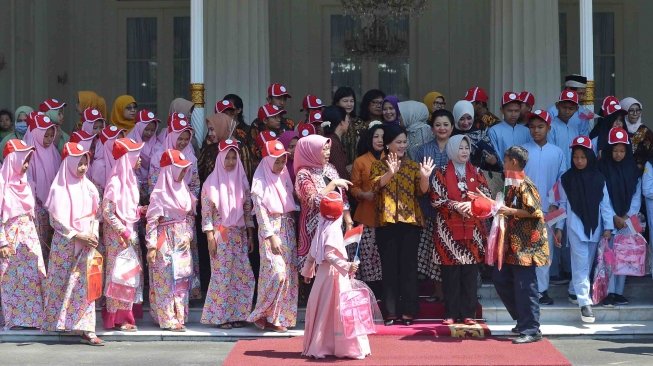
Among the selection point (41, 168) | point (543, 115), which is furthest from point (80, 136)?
point (543, 115)

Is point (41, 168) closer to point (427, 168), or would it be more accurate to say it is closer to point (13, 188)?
point (13, 188)

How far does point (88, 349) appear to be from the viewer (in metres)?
11.0

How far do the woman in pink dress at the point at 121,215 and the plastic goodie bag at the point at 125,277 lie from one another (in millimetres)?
38

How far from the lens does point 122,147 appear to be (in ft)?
37.5

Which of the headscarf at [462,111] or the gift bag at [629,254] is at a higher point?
the headscarf at [462,111]

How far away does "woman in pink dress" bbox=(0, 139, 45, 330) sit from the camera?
1137 cm

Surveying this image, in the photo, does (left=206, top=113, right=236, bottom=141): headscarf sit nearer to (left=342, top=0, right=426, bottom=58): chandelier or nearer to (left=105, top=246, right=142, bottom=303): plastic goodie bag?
(left=105, top=246, right=142, bottom=303): plastic goodie bag

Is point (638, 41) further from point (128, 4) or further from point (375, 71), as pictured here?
point (128, 4)

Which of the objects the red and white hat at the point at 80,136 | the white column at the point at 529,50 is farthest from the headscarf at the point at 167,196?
the white column at the point at 529,50

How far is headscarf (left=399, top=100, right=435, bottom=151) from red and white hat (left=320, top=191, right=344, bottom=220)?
2.10m

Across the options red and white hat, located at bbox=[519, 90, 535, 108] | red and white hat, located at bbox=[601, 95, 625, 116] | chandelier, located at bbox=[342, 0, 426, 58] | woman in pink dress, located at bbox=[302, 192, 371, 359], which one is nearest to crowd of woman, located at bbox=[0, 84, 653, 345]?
red and white hat, located at bbox=[601, 95, 625, 116]

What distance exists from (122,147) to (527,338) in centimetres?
388

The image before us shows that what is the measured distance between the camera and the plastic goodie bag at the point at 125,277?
37.3 feet

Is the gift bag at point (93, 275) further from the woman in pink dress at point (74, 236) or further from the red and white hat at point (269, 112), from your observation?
the red and white hat at point (269, 112)
